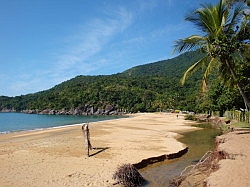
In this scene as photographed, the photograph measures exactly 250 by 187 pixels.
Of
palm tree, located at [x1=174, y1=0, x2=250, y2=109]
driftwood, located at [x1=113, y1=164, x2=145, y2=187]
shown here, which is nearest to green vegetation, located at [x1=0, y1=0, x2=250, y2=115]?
palm tree, located at [x1=174, y1=0, x2=250, y2=109]

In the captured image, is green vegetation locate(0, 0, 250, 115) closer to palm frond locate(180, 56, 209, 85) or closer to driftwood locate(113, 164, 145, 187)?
palm frond locate(180, 56, 209, 85)

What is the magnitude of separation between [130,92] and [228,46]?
139976mm

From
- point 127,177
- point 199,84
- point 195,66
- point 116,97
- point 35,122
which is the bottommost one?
point 35,122

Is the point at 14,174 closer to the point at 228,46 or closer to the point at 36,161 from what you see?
the point at 36,161

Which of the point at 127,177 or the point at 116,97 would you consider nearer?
the point at 127,177

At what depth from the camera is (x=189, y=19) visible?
43.2 ft

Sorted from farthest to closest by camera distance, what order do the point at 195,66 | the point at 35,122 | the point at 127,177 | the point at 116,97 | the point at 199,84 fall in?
the point at 116,97
the point at 199,84
the point at 35,122
the point at 195,66
the point at 127,177

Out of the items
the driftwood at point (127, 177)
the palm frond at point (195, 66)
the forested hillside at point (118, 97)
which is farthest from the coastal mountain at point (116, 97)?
the driftwood at point (127, 177)

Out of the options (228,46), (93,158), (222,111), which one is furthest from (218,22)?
(222,111)

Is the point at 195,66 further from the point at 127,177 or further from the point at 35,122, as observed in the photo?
the point at 35,122

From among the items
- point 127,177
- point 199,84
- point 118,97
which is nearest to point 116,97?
point 118,97

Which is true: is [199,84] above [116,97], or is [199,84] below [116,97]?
above

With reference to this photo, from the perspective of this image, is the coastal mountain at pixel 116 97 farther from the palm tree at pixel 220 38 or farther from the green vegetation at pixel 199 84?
the palm tree at pixel 220 38

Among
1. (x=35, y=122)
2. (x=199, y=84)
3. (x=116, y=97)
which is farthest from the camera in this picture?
(x=116, y=97)
